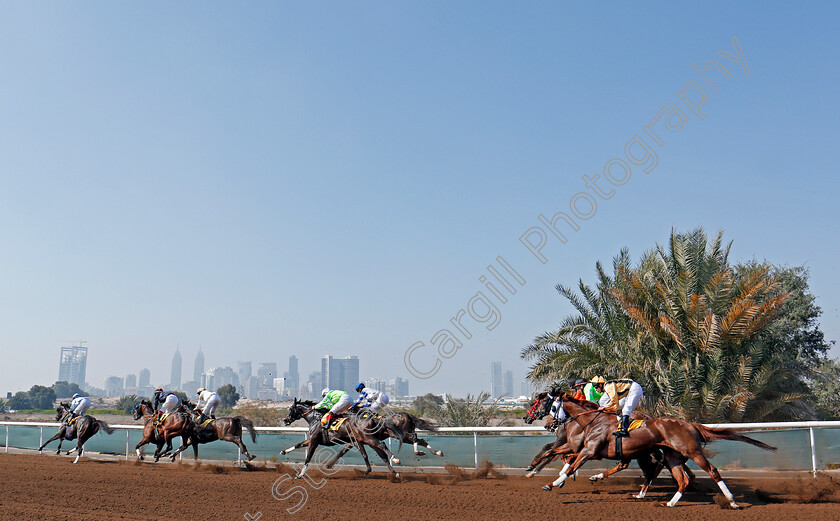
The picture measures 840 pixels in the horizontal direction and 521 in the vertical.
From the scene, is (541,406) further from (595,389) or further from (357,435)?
(357,435)

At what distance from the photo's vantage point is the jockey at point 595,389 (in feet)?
32.1

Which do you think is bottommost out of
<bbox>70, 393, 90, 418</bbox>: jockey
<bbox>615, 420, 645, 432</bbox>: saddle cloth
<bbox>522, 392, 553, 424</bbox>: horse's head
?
<bbox>70, 393, 90, 418</bbox>: jockey

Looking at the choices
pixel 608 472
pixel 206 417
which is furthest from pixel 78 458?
pixel 608 472

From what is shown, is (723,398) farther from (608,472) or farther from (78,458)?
(78,458)

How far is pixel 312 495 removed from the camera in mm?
8609

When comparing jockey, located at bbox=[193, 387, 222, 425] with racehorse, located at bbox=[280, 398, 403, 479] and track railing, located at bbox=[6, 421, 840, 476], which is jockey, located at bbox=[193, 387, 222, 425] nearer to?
track railing, located at bbox=[6, 421, 840, 476]

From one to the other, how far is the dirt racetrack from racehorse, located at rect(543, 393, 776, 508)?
1.06 ft

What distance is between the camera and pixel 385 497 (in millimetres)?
8445

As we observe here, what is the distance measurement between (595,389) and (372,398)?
417 centimetres

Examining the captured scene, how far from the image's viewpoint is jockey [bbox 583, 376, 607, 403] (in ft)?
32.1

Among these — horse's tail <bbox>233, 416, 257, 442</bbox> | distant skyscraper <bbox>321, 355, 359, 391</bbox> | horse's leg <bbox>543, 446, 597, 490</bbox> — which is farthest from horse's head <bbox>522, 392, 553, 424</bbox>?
distant skyscraper <bbox>321, 355, 359, 391</bbox>

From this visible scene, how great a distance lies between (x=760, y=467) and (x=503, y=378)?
135m

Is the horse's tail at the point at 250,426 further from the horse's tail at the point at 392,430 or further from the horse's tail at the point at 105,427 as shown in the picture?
the horse's tail at the point at 105,427

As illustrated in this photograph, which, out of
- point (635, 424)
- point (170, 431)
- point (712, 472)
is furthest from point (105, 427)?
point (712, 472)
